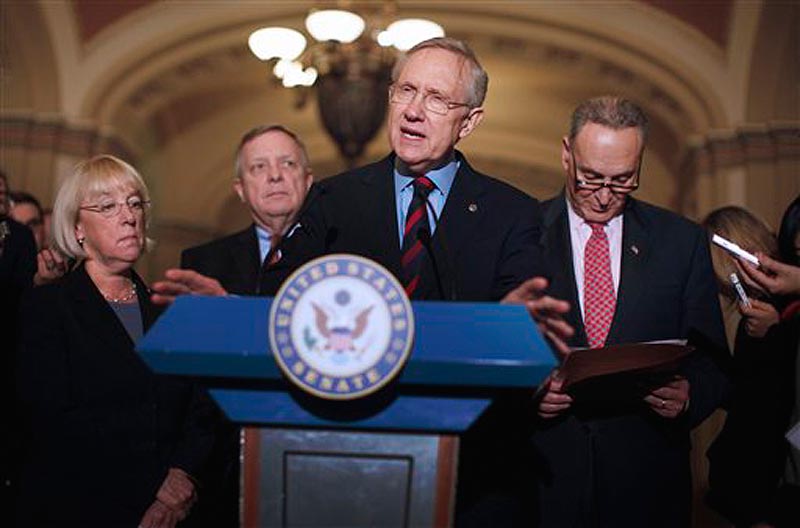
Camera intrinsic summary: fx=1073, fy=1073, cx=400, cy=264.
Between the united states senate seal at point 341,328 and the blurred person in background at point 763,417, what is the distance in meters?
1.19

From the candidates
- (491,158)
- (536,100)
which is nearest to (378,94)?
(536,100)

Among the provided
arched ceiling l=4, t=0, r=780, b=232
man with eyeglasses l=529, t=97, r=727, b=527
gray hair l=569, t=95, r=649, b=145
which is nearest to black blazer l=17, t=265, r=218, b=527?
man with eyeglasses l=529, t=97, r=727, b=527

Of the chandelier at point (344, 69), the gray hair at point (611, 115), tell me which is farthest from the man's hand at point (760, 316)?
the chandelier at point (344, 69)

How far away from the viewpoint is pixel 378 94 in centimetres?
777

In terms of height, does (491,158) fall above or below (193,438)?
above

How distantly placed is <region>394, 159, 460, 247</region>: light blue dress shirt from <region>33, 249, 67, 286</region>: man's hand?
1046mm

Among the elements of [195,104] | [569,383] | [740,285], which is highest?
[195,104]

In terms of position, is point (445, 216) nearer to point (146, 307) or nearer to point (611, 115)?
point (611, 115)

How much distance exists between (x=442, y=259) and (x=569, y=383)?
0.35 meters

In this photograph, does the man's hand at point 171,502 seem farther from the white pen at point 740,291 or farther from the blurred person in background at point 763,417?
the white pen at point 740,291

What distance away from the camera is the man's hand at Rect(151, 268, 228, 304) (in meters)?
1.78

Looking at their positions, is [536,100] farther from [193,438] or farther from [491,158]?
[193,438]

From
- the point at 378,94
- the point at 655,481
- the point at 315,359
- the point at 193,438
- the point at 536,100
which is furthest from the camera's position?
the point at 536,100

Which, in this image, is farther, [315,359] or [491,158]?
[491,158]
